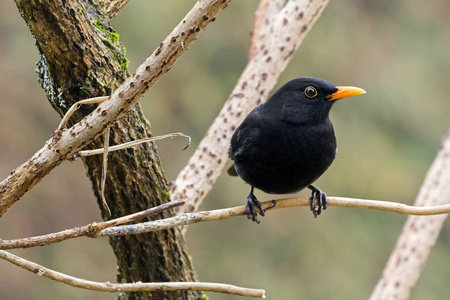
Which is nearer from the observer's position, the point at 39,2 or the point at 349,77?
the point at 39,2

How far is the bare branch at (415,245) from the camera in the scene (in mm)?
5398

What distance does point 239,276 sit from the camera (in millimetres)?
11578

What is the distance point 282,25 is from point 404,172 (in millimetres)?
7642

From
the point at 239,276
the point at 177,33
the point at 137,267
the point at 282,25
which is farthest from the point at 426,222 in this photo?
the point at 239,276

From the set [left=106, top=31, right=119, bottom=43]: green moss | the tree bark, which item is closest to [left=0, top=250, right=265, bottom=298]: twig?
the tree bark

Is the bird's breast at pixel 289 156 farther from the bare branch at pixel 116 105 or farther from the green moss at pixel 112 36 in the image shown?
the bare branch at pixel 116 105

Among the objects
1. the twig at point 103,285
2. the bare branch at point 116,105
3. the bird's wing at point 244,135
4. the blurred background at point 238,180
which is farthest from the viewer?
the blurred background at point 238,180

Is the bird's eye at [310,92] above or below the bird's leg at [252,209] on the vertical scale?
above

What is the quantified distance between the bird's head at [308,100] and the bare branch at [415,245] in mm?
2078

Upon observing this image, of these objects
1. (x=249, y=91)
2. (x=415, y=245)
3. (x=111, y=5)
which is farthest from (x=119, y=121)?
(x=415, y=245)

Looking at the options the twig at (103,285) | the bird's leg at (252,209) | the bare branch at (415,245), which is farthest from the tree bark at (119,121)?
the bare branch at (415,245)

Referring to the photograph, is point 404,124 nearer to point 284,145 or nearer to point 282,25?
point 282,25

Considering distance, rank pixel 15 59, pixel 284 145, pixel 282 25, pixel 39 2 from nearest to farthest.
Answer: pixel 39 2 < pixel 284 145 < pixel 282 25 < pixel 15 59

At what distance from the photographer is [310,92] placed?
157 inches
